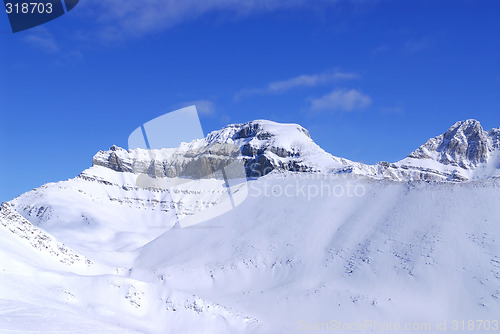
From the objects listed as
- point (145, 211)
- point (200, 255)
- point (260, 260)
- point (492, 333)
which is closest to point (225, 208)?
point (200, 255)

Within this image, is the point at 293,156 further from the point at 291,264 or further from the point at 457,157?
the point at 291,264

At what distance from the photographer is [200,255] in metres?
54.2

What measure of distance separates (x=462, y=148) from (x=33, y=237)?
400 ft

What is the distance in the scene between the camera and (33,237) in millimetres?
39812

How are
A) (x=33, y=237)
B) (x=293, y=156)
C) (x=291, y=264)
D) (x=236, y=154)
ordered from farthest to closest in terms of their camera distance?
(x=236, y=154)
(x=293, y=156)
(x=291, y=264)
(x=33, y=237)

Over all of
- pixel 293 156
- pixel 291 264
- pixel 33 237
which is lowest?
pixel 291 264

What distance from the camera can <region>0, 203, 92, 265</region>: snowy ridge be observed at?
126 feet

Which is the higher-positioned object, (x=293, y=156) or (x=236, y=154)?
(x=236, y=154)

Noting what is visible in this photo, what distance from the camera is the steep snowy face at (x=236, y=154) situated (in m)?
118

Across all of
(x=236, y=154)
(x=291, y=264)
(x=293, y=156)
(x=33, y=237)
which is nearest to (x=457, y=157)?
(x=293, y=156)

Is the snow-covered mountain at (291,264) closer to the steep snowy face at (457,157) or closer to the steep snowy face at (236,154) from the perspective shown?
the steep snowy face at (236,154)

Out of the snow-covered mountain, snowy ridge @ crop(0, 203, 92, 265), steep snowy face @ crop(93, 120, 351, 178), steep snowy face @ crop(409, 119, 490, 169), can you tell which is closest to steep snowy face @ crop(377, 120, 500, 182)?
steep snowy face @ crop(409, 119, 490, 169)

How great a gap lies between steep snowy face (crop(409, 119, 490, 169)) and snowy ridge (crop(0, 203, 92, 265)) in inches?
4368

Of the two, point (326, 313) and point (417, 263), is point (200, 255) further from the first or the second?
point (417, 263)
